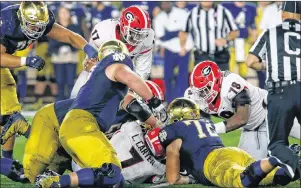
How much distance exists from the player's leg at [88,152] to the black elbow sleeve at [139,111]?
1.48 ft

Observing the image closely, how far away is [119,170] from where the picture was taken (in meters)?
5.88

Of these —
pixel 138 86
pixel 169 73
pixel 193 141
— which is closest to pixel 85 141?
pixel 138 86

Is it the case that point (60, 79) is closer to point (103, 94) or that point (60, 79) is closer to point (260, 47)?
point (260, 47)

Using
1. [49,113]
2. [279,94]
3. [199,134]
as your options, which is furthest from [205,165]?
[49,113]

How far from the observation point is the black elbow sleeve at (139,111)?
6.44 meters

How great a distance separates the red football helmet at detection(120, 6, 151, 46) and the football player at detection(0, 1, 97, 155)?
36cm

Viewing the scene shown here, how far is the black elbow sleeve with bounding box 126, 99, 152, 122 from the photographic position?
6.44m

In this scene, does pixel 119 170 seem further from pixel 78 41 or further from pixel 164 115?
pixel 78 41

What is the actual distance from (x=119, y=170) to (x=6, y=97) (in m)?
2.06

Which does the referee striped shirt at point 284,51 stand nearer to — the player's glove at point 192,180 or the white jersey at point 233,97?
the white jersey at point 233,97

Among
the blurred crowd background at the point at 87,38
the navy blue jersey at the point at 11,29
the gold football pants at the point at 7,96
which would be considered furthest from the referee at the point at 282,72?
the blurred crowd background at the point at 87,38

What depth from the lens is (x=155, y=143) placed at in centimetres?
667

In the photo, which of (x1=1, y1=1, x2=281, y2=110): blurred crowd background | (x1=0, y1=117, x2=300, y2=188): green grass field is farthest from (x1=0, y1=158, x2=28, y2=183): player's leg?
(x1=1, y1=1, x2=281, y2=110): blurred crowd background

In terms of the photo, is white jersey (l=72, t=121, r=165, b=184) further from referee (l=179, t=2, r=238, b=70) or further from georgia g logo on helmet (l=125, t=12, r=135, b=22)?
referee (l=179, t=2, r=238, b=70)
